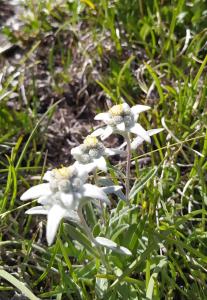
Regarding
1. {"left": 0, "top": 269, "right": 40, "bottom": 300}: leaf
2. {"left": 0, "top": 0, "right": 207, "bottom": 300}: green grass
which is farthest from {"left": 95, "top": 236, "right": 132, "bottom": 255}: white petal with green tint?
{"left": 0, "top": 269, "right": 40, "bottom": 300}: leaf

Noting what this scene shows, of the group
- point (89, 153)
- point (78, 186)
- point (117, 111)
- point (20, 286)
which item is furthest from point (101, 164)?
point (20, 286)

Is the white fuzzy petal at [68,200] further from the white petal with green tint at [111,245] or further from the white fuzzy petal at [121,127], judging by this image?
the white fuzzy petal at [121,127]

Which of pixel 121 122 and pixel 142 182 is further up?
pixel 121 122

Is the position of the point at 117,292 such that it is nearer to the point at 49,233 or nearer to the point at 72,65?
the point at 49,233

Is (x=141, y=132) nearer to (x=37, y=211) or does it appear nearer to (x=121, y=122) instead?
(x=121, y=122)

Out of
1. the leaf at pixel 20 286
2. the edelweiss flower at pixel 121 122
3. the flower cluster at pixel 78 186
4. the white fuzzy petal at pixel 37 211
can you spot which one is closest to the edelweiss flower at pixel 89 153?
the flower cluster at pixel 78 186

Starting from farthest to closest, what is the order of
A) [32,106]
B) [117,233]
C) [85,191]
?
1. [32,106]
2. [117,233]
3. [85,191]

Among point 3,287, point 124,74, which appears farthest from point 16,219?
point 124,74
